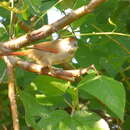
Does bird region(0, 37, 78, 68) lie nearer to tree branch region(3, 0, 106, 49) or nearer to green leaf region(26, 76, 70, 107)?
green leaf region(26, 76, 70, 107)

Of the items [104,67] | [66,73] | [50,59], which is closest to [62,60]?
[50,59]

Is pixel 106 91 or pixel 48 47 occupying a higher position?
pixel 48 47

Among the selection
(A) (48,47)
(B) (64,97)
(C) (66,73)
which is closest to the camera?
(C) (66,73)

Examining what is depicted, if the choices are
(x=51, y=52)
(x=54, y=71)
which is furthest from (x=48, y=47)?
(x=54, y=71)

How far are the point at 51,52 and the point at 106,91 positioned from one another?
17cm

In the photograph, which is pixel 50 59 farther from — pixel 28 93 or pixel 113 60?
pixel 113 60

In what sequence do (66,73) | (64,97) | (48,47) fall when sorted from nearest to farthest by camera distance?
(66,73), (48,47), (64,97)

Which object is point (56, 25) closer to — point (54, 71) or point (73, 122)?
point (54, 71)

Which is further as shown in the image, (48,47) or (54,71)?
(48,47)

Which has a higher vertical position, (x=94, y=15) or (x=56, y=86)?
(x=94, y=15)

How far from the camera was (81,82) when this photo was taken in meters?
0.85

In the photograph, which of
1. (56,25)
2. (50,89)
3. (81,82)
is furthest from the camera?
(50,89)

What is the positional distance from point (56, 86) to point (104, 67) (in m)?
0.25

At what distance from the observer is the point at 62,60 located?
0.93m
